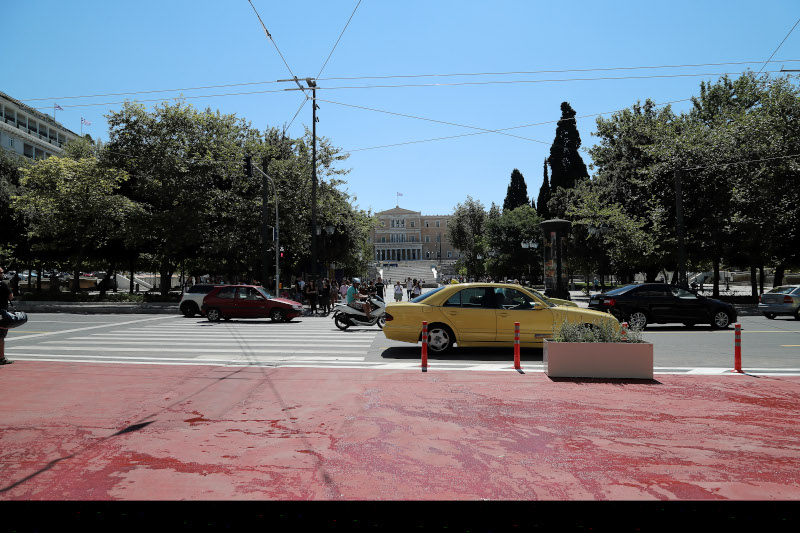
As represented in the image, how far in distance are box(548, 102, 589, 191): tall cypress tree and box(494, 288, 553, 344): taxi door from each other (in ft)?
156

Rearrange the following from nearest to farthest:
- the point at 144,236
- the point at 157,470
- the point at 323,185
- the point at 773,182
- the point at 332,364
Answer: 1. the point at 157,470
2. the point at 332,364
3. the point at 773,182
4. the point at 144,236
5. the point at 323,185

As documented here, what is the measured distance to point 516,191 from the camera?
82.7m

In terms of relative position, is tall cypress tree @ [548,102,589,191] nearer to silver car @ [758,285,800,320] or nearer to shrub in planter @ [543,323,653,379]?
silver car @ [758,285,800,320]

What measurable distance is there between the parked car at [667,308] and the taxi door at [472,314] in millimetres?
7969

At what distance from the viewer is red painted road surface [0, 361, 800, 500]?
4.11 meters

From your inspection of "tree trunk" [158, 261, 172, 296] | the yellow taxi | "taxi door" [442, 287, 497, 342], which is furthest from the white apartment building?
"taxi door" [442, 287, 497, 342]

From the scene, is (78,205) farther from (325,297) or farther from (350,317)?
(350,317)

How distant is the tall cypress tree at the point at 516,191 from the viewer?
270 feet

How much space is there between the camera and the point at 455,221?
249 ft
